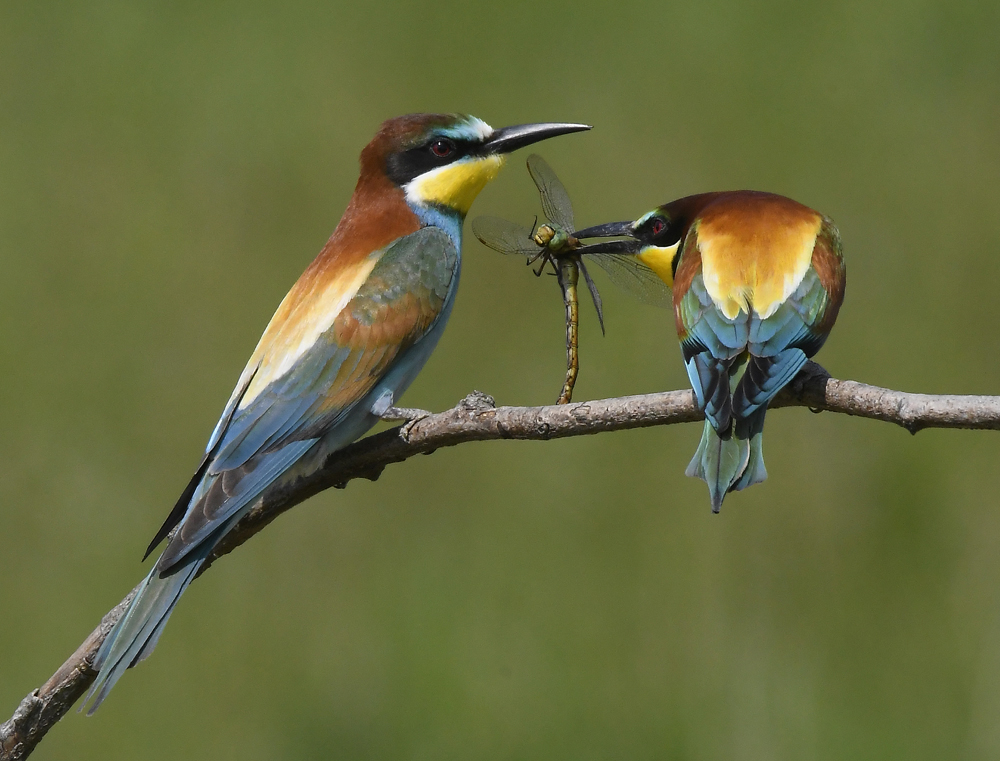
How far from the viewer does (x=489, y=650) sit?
10.9ft

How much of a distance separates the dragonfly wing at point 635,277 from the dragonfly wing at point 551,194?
0.54 feet

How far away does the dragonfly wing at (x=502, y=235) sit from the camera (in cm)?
314

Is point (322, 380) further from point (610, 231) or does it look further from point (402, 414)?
point (610, 231)

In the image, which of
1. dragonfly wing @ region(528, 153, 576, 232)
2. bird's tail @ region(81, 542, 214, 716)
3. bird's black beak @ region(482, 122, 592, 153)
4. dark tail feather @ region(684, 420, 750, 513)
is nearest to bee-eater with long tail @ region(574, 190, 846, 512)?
dark tail feather @ region(684, 420, 750, 513)

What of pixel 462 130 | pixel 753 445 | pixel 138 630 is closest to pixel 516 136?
pixel 462 130

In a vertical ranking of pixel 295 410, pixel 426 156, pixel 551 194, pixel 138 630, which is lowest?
pixel 138 630

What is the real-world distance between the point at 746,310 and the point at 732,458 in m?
0.25

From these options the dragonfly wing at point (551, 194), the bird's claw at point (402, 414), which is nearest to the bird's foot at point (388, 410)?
the bird's claw at point (402, 414)

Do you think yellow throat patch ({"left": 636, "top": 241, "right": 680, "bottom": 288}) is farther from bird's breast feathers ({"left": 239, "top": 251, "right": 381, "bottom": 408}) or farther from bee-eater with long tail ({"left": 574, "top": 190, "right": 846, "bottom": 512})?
bird's breast feathers ({"left": 239, "top": 251, "right": 381, "bottom": 408})

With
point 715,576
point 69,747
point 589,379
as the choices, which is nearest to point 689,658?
point 715,576

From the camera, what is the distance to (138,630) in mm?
1984

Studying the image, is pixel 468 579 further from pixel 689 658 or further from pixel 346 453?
pixel 346 453

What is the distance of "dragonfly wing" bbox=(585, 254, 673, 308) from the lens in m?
2.93

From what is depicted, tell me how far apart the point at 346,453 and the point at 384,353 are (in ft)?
0.87
